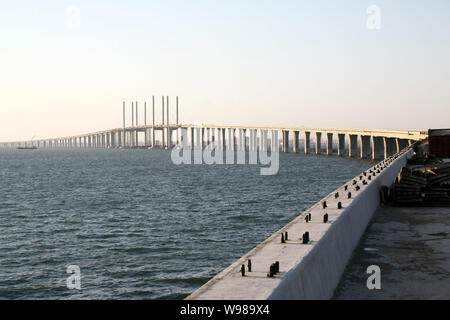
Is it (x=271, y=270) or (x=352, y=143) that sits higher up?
(x=271, y=270)

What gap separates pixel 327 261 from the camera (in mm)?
9500

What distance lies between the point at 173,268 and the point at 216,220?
14.8 m

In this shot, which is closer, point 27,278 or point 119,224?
point 27,278

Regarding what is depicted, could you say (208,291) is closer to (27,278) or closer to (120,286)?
(120,286)

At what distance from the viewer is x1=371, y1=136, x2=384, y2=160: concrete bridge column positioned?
483ft

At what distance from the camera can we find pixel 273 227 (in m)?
35.2

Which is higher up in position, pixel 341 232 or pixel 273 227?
pixel 341 232

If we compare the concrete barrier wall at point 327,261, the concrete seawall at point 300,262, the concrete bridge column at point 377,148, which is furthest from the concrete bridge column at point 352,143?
the concrete seawall at point 300,262

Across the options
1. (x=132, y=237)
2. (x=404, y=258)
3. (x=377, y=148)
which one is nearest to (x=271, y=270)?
(x=404, y=258)

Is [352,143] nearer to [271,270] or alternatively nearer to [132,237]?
[132,237]

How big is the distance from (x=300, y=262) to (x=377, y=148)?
14661cm

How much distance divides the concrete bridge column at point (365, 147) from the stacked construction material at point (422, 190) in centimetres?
13750

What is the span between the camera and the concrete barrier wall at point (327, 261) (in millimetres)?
7531
